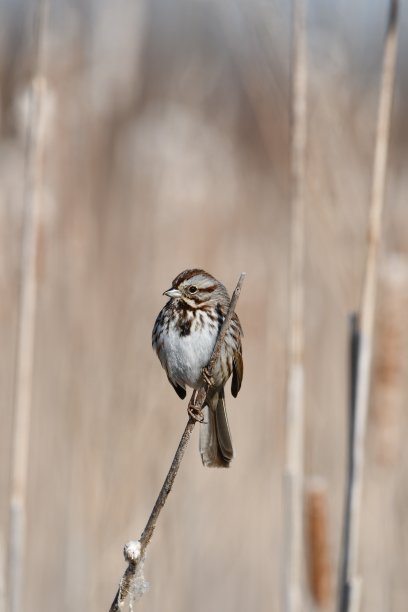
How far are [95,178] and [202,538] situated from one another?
1746 millimetres

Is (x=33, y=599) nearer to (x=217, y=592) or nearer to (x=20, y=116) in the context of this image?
(x=217, y=592)

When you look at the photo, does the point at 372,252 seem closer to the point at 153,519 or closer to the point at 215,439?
the point at 215,439

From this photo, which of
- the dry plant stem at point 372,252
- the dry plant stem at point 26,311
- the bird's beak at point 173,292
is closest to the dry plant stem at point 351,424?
the dry plant stem at point 372,252

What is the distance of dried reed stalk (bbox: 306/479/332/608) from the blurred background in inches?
6.8

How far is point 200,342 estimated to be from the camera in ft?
6.66

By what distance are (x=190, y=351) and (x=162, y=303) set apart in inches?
52.0

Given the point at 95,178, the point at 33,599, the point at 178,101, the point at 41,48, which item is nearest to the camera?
the point at 41,48

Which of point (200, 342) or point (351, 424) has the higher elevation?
point (200, 342)

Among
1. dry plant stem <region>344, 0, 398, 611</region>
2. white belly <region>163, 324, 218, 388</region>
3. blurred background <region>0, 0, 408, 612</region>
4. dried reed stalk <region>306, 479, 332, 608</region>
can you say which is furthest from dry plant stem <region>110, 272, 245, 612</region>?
blurred background <region>0, 0, 408, 612</region>

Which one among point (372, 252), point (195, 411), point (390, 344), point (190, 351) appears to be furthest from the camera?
point (390, 344)

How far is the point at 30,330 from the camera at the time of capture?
223 centimetres

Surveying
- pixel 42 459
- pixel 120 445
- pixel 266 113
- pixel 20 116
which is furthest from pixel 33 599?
pixel 266 113

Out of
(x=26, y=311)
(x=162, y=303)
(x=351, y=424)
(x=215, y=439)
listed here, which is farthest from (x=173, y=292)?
(x=162, y=303)

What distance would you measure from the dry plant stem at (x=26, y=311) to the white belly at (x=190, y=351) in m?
0.37
